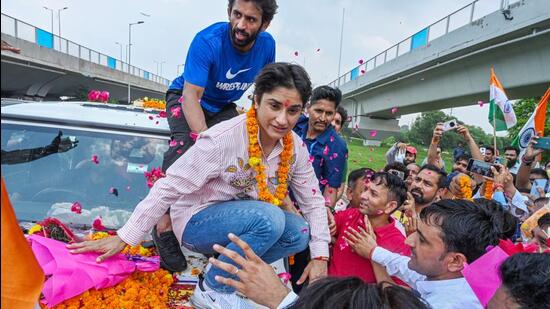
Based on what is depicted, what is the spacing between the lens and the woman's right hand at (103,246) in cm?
192

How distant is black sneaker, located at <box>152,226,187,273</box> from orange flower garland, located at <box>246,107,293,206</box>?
1.83 ft

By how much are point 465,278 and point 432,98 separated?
15.3 m

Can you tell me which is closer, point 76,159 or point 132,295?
point 132,295

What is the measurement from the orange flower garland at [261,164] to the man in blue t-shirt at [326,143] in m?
1.17

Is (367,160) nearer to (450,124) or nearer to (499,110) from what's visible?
(499,110)

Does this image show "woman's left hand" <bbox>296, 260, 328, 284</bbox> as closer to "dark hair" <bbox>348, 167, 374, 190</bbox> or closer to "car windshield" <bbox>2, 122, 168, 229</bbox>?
"car windshield" <bbox>2, 122, 168, 229</bbox>

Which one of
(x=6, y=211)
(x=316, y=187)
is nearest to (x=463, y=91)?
(x=316, y=187)

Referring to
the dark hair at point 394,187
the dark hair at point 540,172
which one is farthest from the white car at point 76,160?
the dark hair at point 540,172

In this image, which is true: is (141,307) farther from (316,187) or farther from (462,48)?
(462,48)

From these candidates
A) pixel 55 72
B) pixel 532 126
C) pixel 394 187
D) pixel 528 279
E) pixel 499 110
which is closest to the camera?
pixel 528 279

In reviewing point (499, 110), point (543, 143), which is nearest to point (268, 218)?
point (543, 143)

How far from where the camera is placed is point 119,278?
6.51 feet

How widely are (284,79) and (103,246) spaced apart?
1.22 m

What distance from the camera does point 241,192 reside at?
224cm
